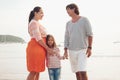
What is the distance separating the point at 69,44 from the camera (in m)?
6.46

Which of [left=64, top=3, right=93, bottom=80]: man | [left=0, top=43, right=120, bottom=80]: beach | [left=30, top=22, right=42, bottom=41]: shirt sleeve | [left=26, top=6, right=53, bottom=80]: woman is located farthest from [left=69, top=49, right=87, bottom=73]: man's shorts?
[left=0, top=43, right=120, bottom=80]: beach

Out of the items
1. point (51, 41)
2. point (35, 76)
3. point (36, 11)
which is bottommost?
point (35, 76)

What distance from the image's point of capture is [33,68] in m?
6.46

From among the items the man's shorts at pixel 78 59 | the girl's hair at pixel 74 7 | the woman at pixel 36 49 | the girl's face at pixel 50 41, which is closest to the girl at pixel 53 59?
the girl's face at pixel 50 41

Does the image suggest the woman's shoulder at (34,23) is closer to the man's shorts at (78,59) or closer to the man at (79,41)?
the man at (79,41)

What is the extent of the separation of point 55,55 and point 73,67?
64cm

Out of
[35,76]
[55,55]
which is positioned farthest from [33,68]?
[55,55]

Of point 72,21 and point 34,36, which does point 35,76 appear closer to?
point 34,36

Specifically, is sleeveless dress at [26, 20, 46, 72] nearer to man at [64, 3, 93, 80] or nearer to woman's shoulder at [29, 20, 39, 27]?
woman's shoulder at [29, 20, 39, 27]

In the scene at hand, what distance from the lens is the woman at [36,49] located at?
6.43 metres

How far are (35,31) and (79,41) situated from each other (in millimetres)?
695

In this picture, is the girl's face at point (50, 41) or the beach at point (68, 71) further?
the beach at point (68, 71)

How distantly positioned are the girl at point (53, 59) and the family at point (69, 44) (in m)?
0.11

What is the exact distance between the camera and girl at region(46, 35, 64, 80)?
6836 mm
